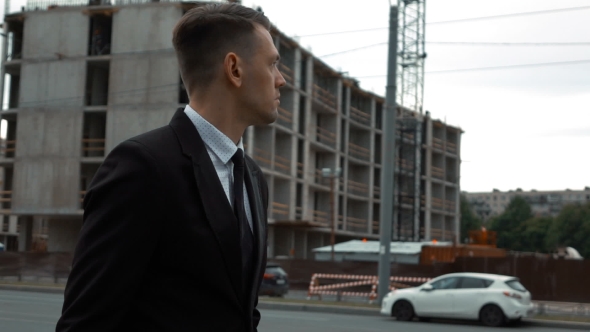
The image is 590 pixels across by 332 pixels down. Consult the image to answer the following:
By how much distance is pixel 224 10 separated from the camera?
2.17 meters

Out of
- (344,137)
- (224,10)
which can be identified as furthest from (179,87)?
(224,10)

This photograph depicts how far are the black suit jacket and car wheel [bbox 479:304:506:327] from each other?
63.9 ft

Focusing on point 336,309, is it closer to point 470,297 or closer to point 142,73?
point 470,297

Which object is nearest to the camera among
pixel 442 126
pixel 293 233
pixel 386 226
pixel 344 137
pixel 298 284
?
pixel 386 226

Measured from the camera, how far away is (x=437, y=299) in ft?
70.6

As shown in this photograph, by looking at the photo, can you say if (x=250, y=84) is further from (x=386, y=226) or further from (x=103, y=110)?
(x=103, y=110)

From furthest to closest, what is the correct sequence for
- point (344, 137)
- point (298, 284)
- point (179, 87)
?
point (344, 137)
point (179, 87)
point (298, 284)

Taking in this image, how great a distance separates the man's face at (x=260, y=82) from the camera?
2.18 meters

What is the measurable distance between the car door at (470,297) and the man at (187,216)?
1951cm

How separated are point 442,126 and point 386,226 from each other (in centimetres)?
6462

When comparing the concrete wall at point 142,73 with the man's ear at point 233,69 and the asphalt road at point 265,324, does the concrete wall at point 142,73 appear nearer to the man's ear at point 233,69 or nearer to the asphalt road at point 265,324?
the asphalt road at point 265,324

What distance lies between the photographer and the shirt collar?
2.12 m

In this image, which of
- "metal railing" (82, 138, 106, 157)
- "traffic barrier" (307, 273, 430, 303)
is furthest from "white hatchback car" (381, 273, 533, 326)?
"metal railing" (82, 138, 106, 157)

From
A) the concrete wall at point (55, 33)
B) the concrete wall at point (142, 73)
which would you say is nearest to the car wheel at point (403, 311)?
the concrete wall at point (142, 73)
